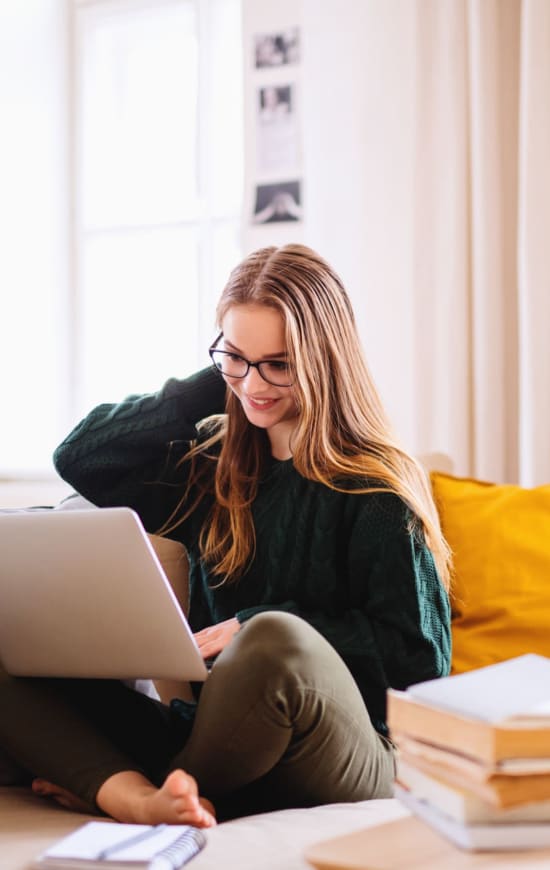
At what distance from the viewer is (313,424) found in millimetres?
1506

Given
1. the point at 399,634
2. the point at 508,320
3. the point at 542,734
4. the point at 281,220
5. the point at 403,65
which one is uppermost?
the point at 403,65

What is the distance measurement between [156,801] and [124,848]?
0.18 meters

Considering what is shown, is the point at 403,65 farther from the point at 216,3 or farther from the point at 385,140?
the point at 216,3

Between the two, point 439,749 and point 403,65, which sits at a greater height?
point 403,65

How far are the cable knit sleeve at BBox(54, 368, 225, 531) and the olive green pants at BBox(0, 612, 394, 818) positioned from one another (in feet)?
1.38

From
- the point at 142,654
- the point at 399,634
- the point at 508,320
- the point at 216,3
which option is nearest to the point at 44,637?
the point at 142,654

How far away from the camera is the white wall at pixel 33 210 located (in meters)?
2.98

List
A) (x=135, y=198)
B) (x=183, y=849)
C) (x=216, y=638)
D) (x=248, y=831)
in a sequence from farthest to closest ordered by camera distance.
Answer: (x=135, y=198) < (x=216, y=638) < (x=248, y=831) < (x=183, y=849)

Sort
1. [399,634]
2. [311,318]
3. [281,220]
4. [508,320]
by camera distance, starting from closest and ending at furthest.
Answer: [399,634] < [311,318] < [508,320] < [281,220]

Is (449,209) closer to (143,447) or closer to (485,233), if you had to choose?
(485,233)

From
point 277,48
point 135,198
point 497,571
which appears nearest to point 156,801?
point 497,571

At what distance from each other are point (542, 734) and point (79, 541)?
0.55 meters

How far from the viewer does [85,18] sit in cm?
296

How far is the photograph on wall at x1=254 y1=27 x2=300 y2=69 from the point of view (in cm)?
244
